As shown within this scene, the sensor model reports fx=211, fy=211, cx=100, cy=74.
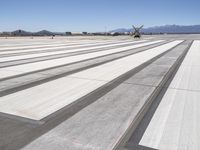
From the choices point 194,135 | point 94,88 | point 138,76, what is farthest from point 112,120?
point 138,76

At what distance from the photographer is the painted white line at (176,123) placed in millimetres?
2943

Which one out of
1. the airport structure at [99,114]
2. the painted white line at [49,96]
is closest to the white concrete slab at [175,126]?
the airport structure at [99,114]

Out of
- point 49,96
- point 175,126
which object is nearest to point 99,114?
point 175,126

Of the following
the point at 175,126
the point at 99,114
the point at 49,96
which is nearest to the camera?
the point at 175,126

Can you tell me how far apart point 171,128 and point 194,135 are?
1.19 feet

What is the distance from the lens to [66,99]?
482cm

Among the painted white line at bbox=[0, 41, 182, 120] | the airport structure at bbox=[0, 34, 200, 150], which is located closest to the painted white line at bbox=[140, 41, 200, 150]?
the airport structure at bbox=[0, 34, 200, 150]

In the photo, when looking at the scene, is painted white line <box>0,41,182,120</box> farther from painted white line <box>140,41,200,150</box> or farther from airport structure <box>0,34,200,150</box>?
painted white line <box>140,41,200,150</box>

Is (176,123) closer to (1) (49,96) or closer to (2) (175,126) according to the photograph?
(2) (175,126)

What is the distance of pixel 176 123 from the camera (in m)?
3.59

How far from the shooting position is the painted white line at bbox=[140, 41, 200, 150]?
2.94 meters

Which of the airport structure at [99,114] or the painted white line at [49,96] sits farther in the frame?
the painted white line at [49,96]

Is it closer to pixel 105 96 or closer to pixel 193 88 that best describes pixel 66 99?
pixel 105 96

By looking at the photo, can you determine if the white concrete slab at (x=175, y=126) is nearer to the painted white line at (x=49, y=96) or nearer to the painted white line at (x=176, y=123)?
the painted white line at (x=176, y=123)
